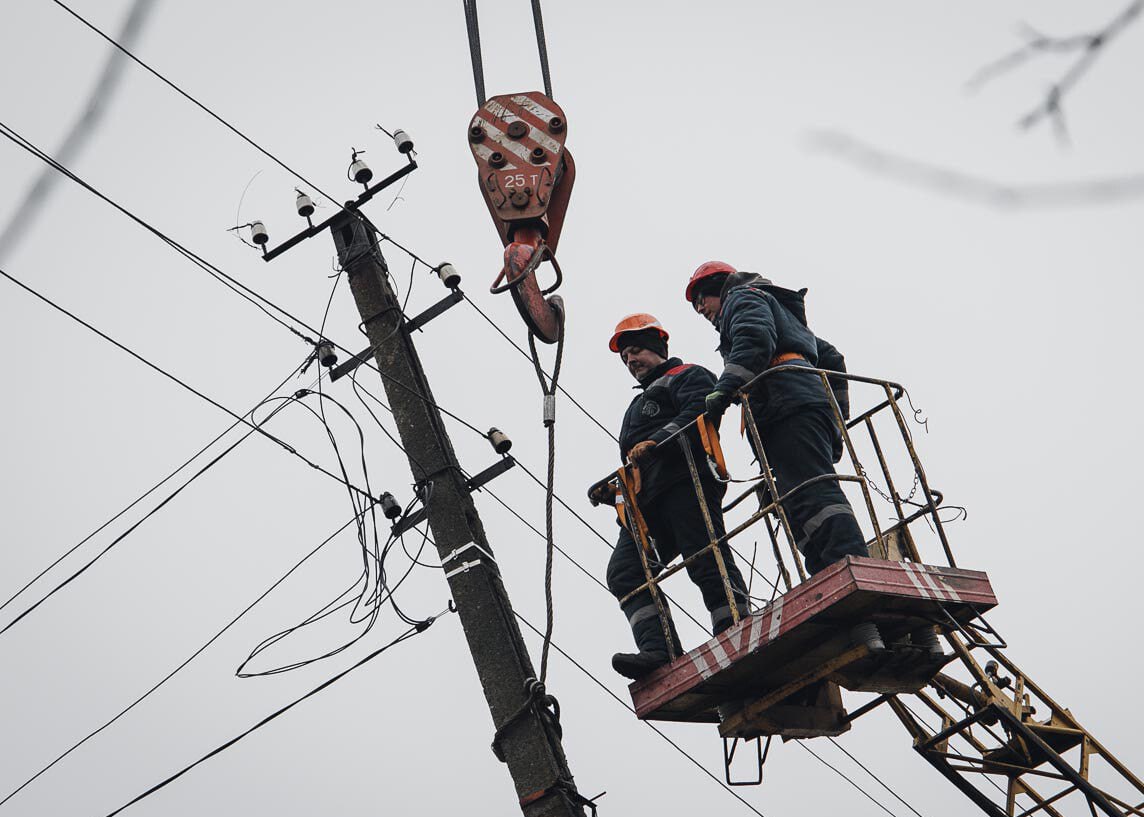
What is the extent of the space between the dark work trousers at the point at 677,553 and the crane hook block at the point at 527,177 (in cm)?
110

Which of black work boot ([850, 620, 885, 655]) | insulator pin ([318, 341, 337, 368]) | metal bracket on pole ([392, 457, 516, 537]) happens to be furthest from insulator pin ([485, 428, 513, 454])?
black work boot ([850, 620, 885, 655])

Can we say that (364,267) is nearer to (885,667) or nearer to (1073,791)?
(885,667)

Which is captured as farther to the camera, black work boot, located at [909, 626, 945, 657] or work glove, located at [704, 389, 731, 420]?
black work boot, located at [909, 626, 945, 657]

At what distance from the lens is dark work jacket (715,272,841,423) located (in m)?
6.72

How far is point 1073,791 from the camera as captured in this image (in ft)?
31.6

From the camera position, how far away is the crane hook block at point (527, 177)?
7008mm

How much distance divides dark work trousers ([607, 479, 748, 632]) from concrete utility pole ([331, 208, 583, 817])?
0.64 m

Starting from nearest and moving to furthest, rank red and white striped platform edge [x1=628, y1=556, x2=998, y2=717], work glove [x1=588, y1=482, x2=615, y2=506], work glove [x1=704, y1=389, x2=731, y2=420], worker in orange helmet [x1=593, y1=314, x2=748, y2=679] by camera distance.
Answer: red and white striped platform edge [x1=628, y1=556, x2=998, y2=717], work glove [x1=704, y1=389, x2=731, y2=420], worker in orange helmet [x1=593, y1=314, x2=748, y2=679], work glove [x1=588, y1=482, x2=615, y2=506]

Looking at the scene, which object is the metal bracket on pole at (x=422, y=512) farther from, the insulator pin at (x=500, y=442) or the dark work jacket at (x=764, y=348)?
the dark work jacket at (x=764, y=348)

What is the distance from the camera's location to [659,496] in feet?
23.3

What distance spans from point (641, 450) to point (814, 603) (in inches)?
51.3

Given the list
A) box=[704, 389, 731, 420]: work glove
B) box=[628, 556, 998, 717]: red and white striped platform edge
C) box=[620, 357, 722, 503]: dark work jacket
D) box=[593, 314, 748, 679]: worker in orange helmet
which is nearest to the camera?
box=[628, 556, 998, 717]: red and white striped platform edge

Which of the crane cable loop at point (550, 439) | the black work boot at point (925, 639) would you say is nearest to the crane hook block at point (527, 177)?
the crane cable loop at point (550, 439)

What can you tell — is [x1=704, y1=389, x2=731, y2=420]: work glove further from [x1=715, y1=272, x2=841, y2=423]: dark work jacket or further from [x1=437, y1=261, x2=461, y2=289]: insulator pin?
[x1=437, y1=261, x2=461, y2=289]: insulator pin
